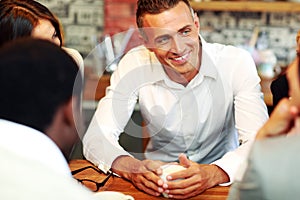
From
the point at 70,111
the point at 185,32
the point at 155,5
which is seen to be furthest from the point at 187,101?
the point at 70,111

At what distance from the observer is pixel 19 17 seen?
1772 millimetres

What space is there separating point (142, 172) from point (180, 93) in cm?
52

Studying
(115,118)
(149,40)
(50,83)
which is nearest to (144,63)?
(149,40)

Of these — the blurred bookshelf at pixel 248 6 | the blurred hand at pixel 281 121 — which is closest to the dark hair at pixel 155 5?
the blurred hand at pixel 281 121

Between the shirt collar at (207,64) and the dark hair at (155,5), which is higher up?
the dark hair at (155,5)

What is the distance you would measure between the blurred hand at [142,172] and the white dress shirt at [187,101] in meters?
0.22

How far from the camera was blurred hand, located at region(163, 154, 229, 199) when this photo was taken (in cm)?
151

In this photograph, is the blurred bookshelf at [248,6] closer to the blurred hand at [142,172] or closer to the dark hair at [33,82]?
the blurred hand at [142,172]

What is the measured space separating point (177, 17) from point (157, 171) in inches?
23.5

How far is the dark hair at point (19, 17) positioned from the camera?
68.5 inches

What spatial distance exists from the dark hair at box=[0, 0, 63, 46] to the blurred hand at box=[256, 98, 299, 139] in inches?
37.4

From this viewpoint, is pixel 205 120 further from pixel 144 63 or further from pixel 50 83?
pixel 50 83

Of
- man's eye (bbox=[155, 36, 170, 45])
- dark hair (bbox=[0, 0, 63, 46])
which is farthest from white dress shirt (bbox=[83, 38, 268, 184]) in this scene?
dark hair (bbox=[0, 0, 63, 46])

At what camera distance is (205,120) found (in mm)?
2045
